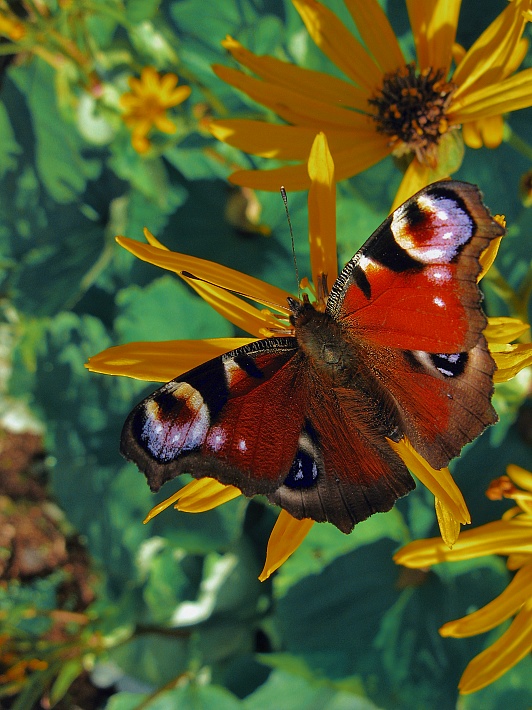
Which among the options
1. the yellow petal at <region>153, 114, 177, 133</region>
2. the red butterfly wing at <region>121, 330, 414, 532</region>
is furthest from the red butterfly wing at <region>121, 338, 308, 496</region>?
the yellow petal at <region>153, 114, 177, 133</region>

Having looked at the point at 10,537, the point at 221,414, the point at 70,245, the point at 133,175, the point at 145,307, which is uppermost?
the point at 133,175

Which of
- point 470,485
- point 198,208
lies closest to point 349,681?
point 470,485

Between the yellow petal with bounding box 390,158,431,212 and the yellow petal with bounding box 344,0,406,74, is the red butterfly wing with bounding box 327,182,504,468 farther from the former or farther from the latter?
the yellow petal with bounding box 344,0,406,74

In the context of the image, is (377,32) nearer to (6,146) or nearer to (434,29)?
(434,29)

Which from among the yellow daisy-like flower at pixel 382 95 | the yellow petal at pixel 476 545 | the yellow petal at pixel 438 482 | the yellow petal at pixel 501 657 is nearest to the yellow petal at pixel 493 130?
the yellow daisy-like flower at pixel 382 95

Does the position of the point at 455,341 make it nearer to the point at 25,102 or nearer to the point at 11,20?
the point at 11,20

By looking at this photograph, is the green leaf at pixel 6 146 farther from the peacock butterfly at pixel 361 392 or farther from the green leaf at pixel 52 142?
the peacock butterfly at pixel 361 392
